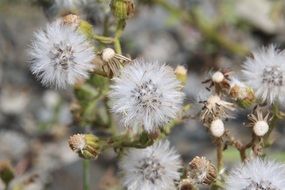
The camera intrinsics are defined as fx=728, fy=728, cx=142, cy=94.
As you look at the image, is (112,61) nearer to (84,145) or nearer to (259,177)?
(84,145)

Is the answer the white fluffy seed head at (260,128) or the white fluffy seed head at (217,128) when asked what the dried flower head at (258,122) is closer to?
the white fluffy seed head at (260,128)

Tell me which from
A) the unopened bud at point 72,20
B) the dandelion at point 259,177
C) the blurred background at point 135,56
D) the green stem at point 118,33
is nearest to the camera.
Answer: the dandelion at point 259,177

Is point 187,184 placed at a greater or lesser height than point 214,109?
lesser

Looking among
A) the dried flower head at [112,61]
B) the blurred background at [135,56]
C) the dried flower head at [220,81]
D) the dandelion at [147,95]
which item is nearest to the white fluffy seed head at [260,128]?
the dried flower head at [220,81]

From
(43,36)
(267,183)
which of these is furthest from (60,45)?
(267,183)

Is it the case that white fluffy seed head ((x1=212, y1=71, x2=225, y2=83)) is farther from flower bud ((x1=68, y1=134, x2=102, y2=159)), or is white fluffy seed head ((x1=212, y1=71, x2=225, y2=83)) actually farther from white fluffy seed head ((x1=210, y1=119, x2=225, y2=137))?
flower bud ((x1=68, y1=134, x2=102, y2=159))

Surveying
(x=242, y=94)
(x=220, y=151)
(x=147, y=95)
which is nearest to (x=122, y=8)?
(x=147, y=95)
